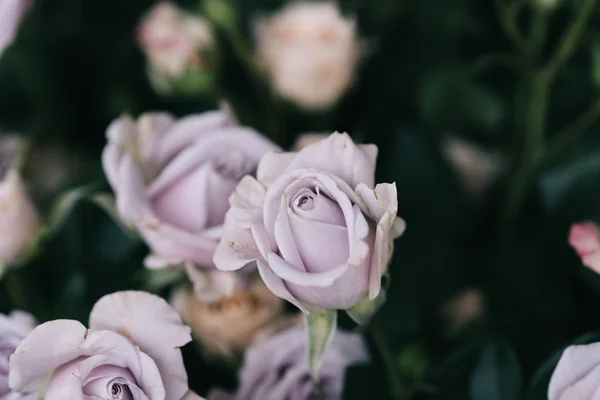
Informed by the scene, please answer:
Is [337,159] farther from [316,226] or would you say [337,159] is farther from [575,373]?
[575,373]

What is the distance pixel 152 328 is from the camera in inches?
16.2

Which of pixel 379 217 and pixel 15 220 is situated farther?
pixel 15 220

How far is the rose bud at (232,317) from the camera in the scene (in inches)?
23.0

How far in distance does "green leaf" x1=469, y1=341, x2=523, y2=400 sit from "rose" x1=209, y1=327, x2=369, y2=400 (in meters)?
0.10

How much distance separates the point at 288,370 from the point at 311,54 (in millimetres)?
328

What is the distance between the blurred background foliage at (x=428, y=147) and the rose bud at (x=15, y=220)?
0.09 ft

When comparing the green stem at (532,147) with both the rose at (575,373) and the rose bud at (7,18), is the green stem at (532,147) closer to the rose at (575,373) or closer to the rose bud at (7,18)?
the rose at (575,373)

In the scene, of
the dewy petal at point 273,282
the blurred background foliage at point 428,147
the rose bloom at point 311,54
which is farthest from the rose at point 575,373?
the rose bloom at point 311,54

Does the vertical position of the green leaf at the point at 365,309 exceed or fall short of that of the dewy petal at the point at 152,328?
it exceeds it

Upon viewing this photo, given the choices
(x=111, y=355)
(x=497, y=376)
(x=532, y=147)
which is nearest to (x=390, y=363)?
(x=497, y=376)

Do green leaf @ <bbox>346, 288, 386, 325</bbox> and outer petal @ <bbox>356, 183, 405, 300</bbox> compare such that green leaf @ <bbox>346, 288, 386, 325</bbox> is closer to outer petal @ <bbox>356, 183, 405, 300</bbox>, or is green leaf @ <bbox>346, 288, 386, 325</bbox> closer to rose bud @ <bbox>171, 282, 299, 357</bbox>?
outer petal @ <bbox>356, 183, 405, 300</bbox>

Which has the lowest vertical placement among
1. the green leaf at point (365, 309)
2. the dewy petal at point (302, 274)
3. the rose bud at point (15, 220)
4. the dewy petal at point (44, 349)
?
the rose bud at point (15, 220)

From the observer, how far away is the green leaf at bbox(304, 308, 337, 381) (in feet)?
1.42

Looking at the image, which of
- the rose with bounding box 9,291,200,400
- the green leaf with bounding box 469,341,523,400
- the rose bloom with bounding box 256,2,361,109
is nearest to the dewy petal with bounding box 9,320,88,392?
the rose with bounding box 9,291,200,400
